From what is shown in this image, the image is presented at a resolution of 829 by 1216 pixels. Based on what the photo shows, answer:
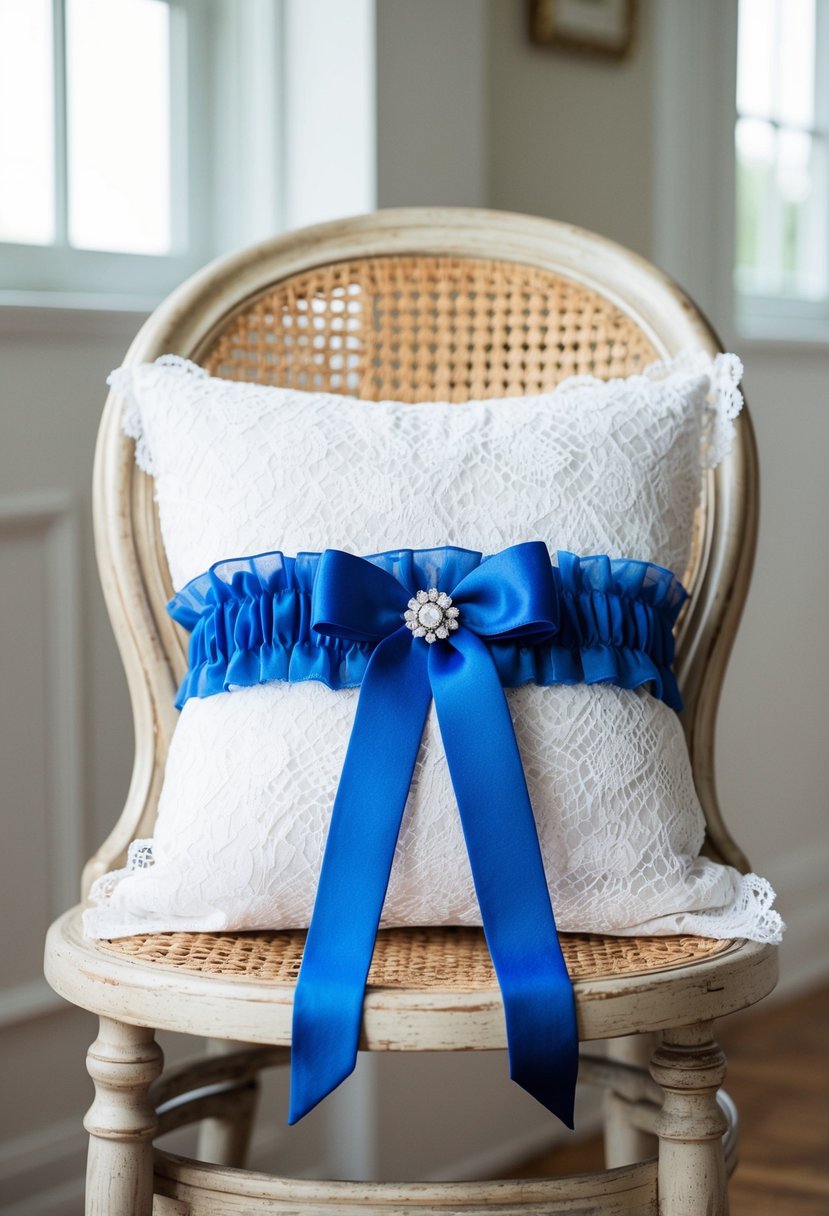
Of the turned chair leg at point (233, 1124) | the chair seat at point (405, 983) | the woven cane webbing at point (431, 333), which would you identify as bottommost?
the turned chair leg at point (233, 1124)

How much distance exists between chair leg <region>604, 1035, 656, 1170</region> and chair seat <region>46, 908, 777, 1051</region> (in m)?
0.29

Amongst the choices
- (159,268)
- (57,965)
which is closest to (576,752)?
(57,965)

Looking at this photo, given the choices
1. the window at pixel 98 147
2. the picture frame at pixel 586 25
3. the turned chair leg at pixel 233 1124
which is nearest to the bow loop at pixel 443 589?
the turned chair leg at pixel 233 1124

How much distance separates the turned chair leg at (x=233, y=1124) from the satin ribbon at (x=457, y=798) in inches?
14.4

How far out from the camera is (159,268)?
142 centimetres

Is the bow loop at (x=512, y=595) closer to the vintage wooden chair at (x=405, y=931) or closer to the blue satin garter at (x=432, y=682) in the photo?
the blue satin garter at (x=432, y=682)

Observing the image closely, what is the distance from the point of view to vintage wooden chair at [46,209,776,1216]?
0.75m

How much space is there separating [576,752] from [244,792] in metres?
0.20

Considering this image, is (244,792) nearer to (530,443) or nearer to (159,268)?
(530,443)

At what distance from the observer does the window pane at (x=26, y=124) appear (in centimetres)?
132

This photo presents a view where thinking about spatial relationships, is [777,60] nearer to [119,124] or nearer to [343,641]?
[119,124]

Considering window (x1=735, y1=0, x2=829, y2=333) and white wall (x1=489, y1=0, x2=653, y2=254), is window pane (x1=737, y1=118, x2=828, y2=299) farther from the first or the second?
white wall (x1=489, y1=0, x2=653, y2=254)

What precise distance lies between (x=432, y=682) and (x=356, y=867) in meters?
0.11

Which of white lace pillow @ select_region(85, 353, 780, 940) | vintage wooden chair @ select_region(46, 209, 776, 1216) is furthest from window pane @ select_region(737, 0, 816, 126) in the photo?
white lace pillow @ select_region(85, 353, 780, 940)
